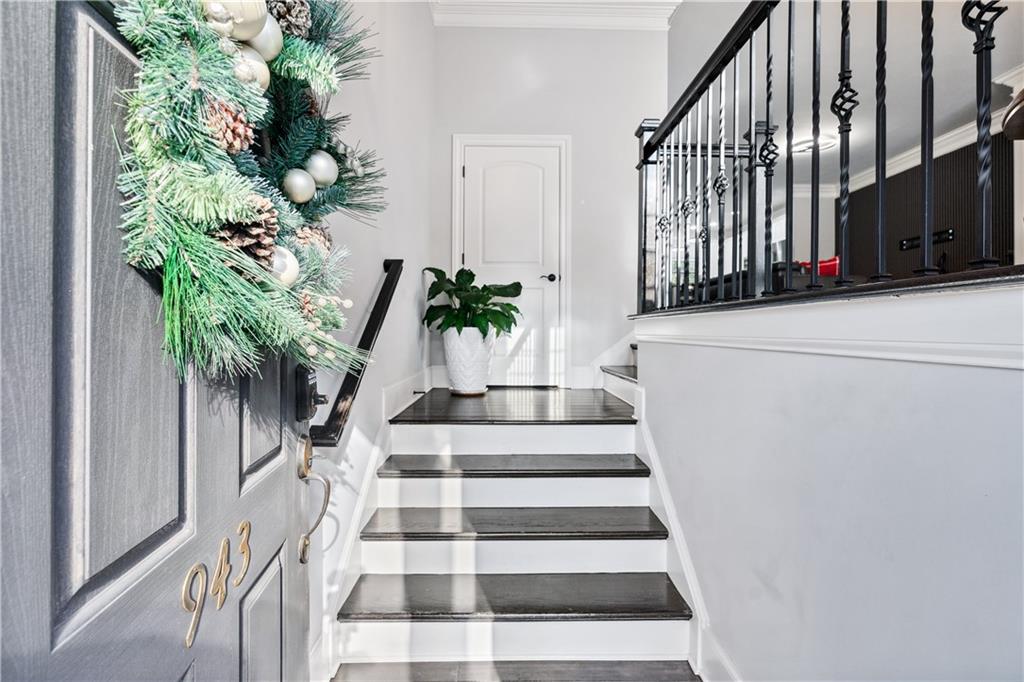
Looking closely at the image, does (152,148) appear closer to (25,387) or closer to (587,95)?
(25,387)

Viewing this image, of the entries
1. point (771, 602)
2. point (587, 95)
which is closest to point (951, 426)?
point (771, 602)

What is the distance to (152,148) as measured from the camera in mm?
480

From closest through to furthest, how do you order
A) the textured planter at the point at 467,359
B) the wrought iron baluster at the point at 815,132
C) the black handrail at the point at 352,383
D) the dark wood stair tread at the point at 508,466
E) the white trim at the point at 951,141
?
the wrought iron baluster at the point at 815,132 → the black handrail at the point at 352,383 → the dark wood stair tread at the point at 508,466 → the textured planter at the point at 467,359 → the white trim at the point at 951,141

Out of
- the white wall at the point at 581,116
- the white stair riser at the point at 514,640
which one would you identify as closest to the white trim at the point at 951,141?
the white wall at the point at 581,116

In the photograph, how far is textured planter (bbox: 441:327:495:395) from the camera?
3.15 m

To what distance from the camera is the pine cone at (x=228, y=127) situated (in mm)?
499

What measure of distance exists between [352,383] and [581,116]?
3.23 metres

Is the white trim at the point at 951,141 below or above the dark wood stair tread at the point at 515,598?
above

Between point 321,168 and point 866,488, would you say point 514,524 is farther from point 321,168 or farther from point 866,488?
point 321,168

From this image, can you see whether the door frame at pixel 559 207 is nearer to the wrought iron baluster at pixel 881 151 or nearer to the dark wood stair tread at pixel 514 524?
the dark wood stair tread at pixel 514 524

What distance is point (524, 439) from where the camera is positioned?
2.36 meters

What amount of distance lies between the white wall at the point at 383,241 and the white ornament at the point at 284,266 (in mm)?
779

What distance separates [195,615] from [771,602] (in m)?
1.28

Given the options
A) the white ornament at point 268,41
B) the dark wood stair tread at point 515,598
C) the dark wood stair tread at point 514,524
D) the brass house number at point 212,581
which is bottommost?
the dark wood stair tread at point 515,598
